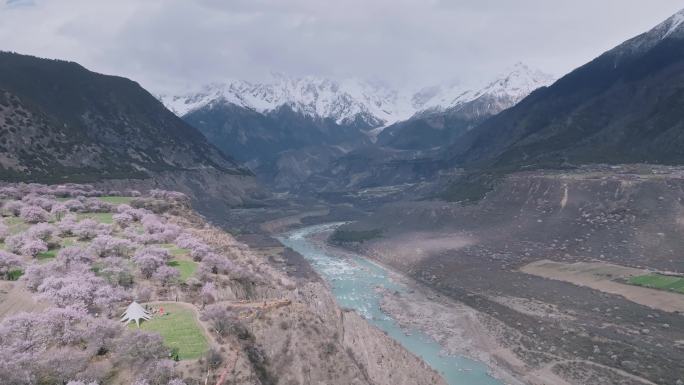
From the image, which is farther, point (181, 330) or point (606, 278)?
point (606, 278)

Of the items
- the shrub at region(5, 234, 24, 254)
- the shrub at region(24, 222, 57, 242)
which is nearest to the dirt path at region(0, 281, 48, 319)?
the shrub at region(5, 234, 24, 254)

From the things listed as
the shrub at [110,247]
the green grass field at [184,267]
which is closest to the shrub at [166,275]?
the green grass field at [184,267]

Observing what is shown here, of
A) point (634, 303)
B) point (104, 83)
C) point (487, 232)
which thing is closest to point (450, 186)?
point (487, 232)

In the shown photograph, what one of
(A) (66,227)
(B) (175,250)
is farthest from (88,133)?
(B) (175,250)

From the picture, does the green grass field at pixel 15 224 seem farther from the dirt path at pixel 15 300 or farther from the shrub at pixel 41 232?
the dirt path at pixel 15 300

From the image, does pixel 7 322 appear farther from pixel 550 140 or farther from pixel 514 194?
pixel 550 140

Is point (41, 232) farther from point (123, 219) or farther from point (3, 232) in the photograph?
point (123, 219)
